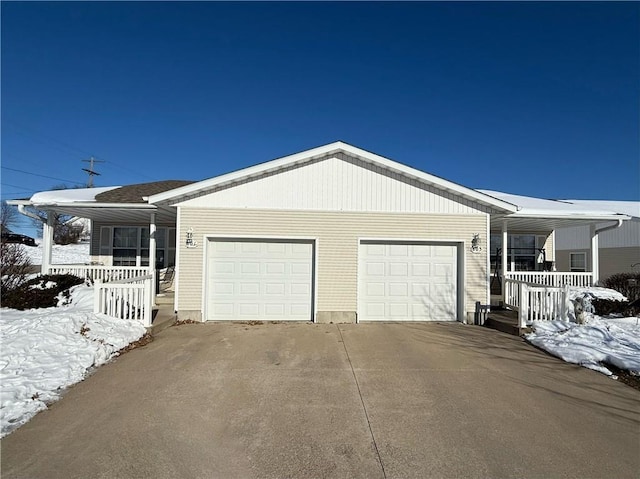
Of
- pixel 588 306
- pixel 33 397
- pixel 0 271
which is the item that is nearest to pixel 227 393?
pixel 33 397

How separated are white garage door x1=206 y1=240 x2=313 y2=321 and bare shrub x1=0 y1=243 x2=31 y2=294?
5.28 m

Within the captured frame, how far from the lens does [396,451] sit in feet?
10.8

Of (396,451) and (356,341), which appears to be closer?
(396,451)

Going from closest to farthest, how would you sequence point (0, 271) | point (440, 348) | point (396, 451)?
point (396, 451), point (440, 348), point (0, 271)

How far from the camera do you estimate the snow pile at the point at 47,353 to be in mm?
4133

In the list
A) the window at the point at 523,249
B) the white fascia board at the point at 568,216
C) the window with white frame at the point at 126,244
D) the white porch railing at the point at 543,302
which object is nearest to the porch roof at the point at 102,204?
the window with white frame at the point at 126,244

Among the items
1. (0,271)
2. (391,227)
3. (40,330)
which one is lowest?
(40,330)

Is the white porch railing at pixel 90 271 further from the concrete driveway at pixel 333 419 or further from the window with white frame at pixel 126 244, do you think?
the concrete driveway at pixel 333 419

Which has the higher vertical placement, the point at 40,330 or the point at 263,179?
the point at 263,179

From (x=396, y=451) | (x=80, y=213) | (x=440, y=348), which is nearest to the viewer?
(x=396, y=451)

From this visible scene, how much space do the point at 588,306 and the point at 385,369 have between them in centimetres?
602

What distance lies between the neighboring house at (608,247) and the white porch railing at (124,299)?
1865cm

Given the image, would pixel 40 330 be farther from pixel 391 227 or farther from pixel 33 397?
pixel 391 227

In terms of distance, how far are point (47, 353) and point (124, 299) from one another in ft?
7.72
